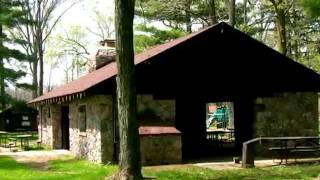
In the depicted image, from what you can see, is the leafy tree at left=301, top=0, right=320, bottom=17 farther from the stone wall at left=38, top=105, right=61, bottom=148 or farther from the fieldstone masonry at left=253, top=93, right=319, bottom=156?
the stone wall at left=38, top=105, right=61, bottom=148

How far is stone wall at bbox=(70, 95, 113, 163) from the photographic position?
1617cm

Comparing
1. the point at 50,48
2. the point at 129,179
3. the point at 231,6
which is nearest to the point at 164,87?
the point at 129,179

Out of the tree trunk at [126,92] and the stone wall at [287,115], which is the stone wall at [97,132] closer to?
the tree trunk at [126,92]

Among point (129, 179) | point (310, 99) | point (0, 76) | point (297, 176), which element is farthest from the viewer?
point (0, 76)

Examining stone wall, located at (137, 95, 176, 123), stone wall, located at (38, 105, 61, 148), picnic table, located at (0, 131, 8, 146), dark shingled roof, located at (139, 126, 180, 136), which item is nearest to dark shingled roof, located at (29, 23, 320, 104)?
stone wall, located at (137, 95, 176, 123)

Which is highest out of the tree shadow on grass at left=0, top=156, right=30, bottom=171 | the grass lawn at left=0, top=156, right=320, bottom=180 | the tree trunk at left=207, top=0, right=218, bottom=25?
the tree trunk at left=207, top=0, right=218, bottom=25

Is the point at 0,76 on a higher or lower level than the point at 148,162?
higher

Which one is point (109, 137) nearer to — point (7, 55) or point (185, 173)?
point (185, 173)

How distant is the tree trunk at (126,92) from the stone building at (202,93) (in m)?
4.07

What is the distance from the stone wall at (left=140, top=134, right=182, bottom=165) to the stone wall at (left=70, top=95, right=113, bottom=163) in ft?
4.29

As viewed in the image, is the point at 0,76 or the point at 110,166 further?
the point at 0,76

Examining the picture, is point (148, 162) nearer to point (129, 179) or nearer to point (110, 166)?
point (110, 166)

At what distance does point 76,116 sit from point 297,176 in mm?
9990

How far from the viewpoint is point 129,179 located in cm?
1119
